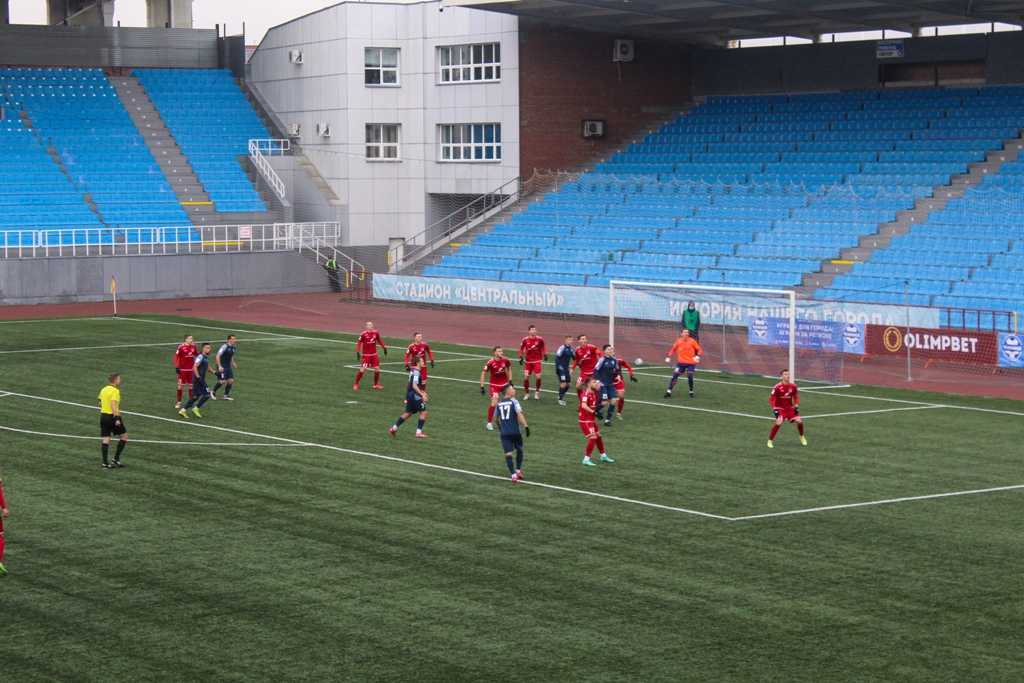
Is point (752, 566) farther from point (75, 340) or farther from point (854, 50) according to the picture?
point (854, 50)

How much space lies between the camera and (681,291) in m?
45.8

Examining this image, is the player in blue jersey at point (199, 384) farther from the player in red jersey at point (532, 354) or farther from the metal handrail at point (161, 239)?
the metal handrail at point (161, 239)

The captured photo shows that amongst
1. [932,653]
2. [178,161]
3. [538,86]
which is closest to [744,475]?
[932,653]

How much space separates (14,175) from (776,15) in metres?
32.2

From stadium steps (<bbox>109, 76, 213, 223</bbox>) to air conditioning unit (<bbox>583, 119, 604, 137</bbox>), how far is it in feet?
54.6

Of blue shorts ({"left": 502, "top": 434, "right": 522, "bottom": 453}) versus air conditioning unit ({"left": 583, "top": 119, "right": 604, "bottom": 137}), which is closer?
blue shorts ({"left": 502, "top": 434, "right": 522, "bottom": 453})

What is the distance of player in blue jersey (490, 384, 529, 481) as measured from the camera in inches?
955

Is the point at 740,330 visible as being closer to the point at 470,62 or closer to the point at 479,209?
the point at 479,209

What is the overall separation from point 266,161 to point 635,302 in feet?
96.5

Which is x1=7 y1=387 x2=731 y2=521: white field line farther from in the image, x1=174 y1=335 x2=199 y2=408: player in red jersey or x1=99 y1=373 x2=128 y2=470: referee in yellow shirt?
x1=99 y1=373 x2=128 y2=470: referee in yellow shirt

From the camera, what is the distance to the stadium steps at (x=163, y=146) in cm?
6662

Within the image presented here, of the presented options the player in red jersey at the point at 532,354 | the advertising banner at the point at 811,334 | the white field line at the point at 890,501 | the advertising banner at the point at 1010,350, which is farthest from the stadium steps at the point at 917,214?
the white field line at the point at 890,501

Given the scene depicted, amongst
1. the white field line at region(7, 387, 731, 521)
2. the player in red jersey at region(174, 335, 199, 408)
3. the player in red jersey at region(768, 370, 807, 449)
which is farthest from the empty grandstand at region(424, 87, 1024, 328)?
the white field line at region(7, 387, 731, 521)

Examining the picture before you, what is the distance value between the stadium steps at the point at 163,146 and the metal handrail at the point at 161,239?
1792 mm
